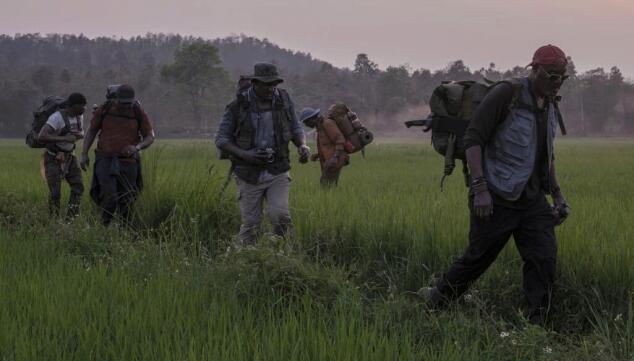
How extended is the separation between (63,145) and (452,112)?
4.87 metres

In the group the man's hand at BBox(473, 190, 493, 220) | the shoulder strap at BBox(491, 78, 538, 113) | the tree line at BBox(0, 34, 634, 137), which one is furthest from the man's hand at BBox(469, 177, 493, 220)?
the tree line at BBox(0, 34, 634, 137)

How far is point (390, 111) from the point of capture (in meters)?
78.6

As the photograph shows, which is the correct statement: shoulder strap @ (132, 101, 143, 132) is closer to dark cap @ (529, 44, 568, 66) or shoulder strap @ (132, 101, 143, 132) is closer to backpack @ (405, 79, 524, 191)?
backpack @ (405, 79, 524, 191)

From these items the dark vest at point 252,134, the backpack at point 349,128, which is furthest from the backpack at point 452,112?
the backpack at point 349,128

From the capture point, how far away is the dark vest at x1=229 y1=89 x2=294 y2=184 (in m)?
5.14

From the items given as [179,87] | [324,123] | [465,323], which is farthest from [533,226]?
[179,87]

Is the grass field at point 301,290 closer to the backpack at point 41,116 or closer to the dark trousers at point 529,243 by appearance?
the dark trousers at point 529,243

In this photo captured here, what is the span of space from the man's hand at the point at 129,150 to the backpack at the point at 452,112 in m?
3.58

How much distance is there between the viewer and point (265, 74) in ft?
16.6

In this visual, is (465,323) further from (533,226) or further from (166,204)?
(166,204)

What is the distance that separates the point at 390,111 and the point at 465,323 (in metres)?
76.2

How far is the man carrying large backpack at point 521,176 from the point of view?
363cm

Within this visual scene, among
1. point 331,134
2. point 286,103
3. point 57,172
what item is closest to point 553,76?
point 286,103

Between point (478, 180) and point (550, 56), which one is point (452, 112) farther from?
point (550, 56)
